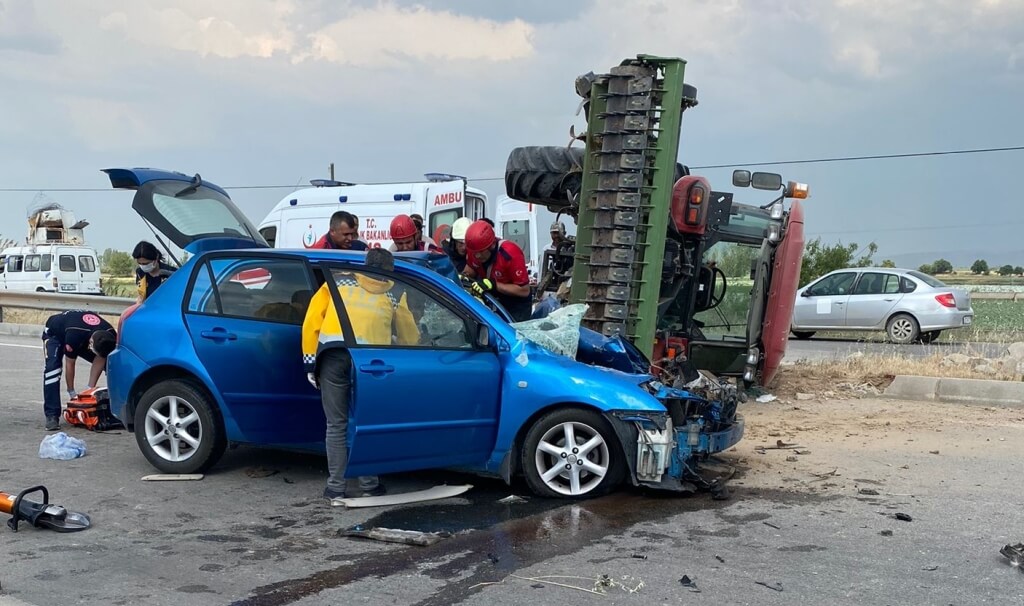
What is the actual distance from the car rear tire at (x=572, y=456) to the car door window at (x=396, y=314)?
73cm

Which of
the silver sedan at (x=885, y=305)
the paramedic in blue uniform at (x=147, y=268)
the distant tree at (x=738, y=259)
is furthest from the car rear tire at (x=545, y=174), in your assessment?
the silver sedan at (x=885, y=305)

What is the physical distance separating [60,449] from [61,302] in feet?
39.6

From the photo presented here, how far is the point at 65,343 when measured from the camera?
8344 mm

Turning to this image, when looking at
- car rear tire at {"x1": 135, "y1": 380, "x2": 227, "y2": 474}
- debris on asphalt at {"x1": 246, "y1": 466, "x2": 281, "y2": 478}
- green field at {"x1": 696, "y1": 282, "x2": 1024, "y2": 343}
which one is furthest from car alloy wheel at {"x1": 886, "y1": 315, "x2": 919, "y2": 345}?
car rear tire at {"x1": 135, "y1": 380, "x2": 227, "y2": 474}

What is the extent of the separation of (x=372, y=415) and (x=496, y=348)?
87 cm

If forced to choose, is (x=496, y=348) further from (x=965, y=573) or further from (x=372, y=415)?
(x=965, y=573)

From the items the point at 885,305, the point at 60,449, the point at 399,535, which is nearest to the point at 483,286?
the point at 399,535

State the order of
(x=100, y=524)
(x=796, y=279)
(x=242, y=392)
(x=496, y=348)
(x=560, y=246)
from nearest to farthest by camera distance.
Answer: (x=100, y=524) → (x=496, y=348) → (x=242, y=392) → (x=796, y=279) → (x=560, y=246)

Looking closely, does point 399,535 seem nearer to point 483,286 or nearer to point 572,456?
point 572,456

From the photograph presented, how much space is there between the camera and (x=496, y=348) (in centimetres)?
607

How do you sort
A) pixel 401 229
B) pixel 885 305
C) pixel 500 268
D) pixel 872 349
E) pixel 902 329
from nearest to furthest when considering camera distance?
pixel 500 268 → pixel 401 229 → pixel 872 349 → pixel 902 329 → pixel 885 305

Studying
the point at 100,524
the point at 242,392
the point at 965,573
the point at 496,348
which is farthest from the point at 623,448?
the point at 100,524

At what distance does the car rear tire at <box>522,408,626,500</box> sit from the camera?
5.92 m

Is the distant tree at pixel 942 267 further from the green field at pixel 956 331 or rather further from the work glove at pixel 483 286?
the work glove at pixel 483 286
